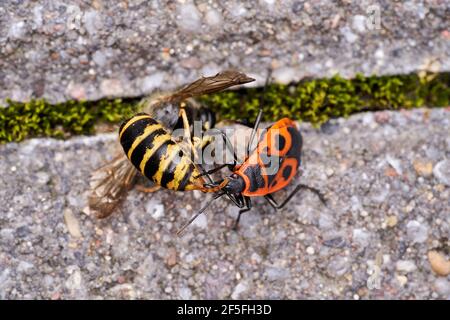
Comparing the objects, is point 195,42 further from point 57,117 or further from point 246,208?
point 246,208

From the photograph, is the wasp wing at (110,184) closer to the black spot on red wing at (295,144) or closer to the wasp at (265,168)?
the wasp at (265,168)

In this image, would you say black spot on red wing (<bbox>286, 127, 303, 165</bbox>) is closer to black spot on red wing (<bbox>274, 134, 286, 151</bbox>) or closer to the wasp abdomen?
black spot on red wing (<bbox>274, 134, 286, 151</bbox>)

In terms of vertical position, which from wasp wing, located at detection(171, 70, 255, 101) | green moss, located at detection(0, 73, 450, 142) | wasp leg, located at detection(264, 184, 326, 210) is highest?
wasp wing, located at detection(171, 70, 255, 101)

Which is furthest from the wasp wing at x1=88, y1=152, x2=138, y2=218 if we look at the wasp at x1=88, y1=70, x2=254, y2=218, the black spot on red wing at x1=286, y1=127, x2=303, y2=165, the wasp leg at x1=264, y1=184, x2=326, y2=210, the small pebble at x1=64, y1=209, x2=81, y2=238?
the black spot on red wing at x1=286, y1=127, x2=303, y2=165

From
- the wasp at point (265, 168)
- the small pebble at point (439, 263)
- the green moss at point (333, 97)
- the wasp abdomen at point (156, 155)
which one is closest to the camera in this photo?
the wasp abdomen at point (156, 155)

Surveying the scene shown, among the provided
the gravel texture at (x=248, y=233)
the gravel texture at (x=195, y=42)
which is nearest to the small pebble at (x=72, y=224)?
the gravel texture at (x=248, y=233)

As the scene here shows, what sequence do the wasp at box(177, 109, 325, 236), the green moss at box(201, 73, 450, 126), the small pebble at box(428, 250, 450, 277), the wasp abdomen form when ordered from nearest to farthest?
the wasp abdomen → the wasp at box(177, 109, 325, 236) → the small pebble at box(428, 250, 450, 277) → the green moss at box(201, 73, 450, 126)
